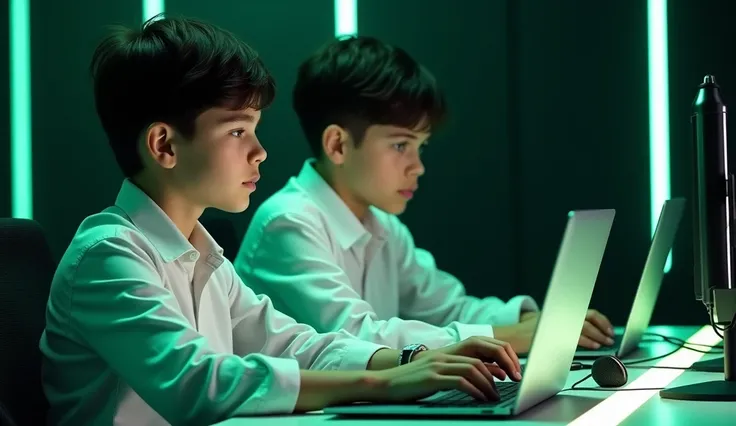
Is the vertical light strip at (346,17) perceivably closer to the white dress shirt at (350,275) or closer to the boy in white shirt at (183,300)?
the white dress shirt at (350,275)

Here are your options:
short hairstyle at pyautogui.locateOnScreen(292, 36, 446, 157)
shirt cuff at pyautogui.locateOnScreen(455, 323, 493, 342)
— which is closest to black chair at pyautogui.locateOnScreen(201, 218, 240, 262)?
short hairstyle at pyautogui.locateOnScreen(292, 36, 446, 157)

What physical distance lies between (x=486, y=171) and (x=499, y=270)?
272mm

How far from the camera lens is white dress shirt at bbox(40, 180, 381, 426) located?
1.31 m

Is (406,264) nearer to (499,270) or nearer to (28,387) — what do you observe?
(499,270)

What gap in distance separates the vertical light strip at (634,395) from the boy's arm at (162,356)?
0.28 meters

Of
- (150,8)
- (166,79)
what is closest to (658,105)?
(150,8)

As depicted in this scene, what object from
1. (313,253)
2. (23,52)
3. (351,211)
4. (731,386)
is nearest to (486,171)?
(351,211)

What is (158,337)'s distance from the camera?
135 centimetres

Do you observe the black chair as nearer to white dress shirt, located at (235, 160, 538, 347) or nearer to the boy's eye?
white dress shirt, located at (235, 160, 538, 347)

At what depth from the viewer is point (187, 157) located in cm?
165

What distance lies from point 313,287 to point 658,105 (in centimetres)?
125

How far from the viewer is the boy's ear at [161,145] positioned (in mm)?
1642

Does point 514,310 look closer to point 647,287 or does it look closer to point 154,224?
point 647,287

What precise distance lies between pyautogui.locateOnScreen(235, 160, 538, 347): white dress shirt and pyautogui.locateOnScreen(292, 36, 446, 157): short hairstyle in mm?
141
